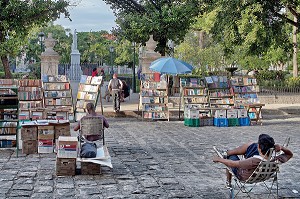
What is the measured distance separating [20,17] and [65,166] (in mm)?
12478

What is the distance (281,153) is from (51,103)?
39.6ft

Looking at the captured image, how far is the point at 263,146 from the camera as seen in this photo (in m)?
6.77

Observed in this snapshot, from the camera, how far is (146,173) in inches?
362

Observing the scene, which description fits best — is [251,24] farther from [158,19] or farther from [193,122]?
[193,122]

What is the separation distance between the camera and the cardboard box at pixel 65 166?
876 centimetres

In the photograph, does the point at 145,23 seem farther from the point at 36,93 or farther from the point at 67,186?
the point at 67,186

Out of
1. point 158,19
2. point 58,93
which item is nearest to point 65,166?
point 58,93

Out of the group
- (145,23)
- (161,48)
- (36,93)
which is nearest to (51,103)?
(36,93)

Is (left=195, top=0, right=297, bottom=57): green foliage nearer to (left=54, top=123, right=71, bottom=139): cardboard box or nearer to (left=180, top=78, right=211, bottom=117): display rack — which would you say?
(left=180, top=78, right=211, bottom=117): display rack

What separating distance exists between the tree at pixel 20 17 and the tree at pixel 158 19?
529cm

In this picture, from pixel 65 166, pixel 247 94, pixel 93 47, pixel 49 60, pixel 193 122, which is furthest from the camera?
pixel 93 47

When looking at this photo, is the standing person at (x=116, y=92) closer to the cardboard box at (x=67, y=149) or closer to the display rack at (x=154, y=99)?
the display rack at (x=154, y=99)

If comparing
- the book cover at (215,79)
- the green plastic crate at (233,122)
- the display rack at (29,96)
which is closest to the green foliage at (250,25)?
the book cover at (215,79)

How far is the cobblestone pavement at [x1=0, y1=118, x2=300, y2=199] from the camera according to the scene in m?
7.78
